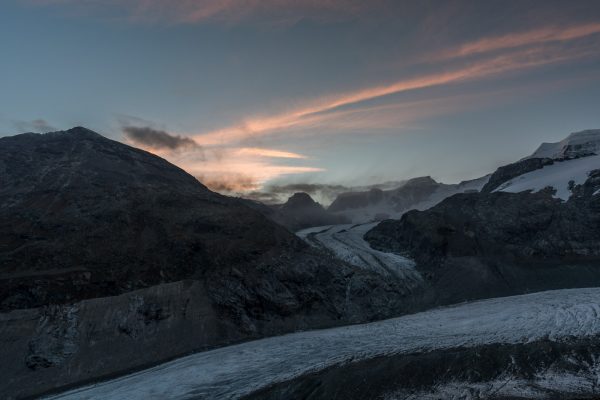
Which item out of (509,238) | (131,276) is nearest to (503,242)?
(509,238)

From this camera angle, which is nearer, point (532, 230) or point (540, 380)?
point (540, 380)

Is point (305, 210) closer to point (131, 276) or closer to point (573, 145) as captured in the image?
point (573, 145)

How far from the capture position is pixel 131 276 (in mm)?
39500

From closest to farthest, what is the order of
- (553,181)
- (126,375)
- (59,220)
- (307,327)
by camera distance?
1. (126,375)
2. (307,327)
3. (59,220)
4. (553,181)

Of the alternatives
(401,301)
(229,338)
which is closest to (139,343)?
(229,338)

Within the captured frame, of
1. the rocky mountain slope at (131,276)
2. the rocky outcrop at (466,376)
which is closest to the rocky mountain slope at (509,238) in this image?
the rocky mountain slope at (131,276)

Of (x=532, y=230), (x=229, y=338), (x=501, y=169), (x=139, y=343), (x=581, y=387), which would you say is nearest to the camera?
(x=581, y=387)

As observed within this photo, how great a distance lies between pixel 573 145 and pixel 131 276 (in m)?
125

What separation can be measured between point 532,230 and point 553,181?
1840cm

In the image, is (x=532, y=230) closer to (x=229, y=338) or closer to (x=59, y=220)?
(x=229, y=338)

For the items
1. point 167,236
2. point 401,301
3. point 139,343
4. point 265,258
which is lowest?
point 401,301

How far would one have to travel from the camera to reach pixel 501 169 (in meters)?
98.4

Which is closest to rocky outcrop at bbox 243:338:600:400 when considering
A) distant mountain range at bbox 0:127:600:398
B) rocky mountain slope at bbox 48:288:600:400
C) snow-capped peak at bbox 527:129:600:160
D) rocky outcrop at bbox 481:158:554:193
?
rocky mountain slope at bbox 48:288:600:400

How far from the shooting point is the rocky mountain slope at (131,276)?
31375mm
